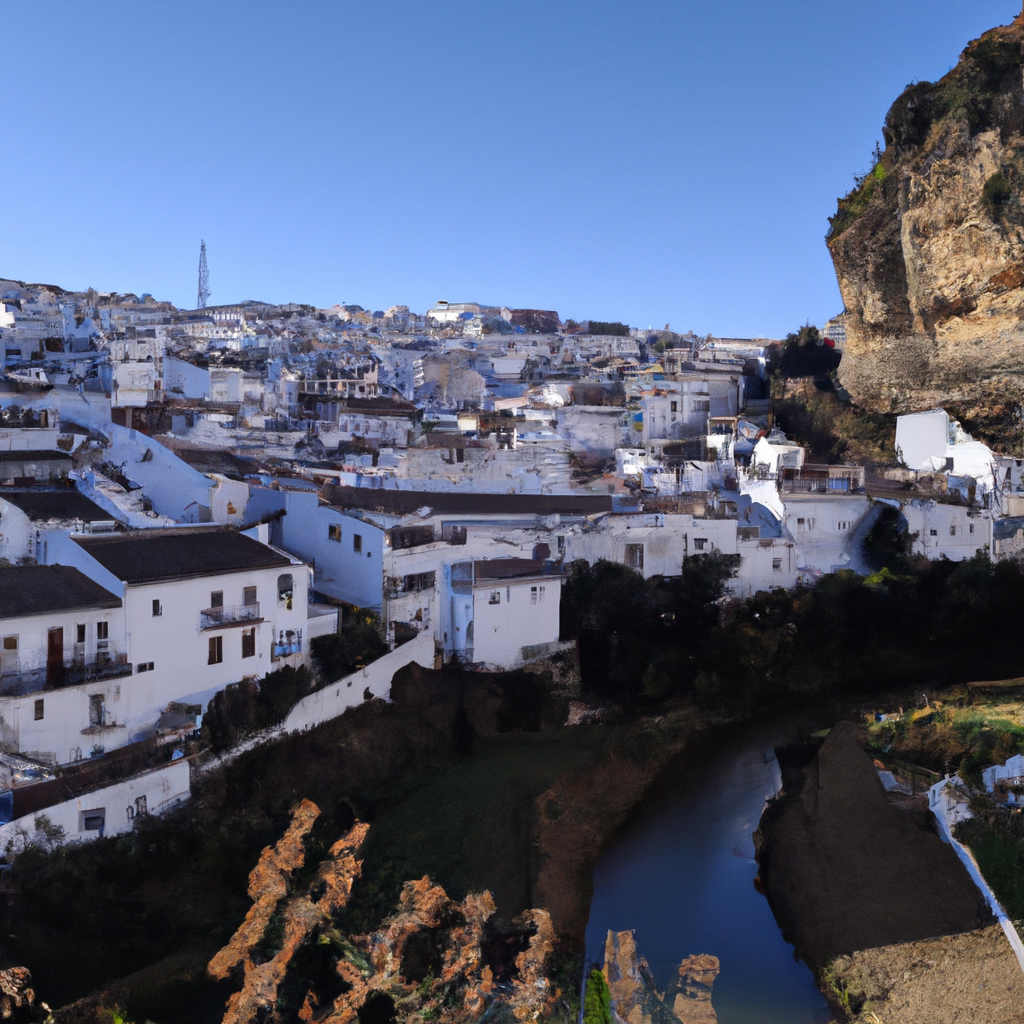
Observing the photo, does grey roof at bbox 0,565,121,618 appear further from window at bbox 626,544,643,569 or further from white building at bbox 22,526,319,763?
window at bbox 626,544,643,569

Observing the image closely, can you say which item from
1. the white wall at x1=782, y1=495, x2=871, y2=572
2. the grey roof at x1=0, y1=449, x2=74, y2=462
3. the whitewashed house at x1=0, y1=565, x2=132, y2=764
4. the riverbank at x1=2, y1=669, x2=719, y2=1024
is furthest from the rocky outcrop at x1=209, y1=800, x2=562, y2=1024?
the white wall at x1=782, y1=495, x2=871, y2=572

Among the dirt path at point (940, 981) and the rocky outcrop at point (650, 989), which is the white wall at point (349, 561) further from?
the dirt path at point (940, 981)

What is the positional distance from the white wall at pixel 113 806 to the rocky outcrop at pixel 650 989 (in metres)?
5.23

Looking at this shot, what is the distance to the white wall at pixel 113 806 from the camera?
9617 millimetres

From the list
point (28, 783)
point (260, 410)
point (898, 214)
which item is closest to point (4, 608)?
point (28, 783)

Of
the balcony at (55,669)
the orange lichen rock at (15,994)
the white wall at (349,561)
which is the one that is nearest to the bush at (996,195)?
the white wall at (349,561)

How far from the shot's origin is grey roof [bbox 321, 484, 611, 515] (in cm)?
1631

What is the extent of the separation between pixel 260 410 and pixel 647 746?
1259cm

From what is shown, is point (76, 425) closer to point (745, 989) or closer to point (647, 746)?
point (647, 746)

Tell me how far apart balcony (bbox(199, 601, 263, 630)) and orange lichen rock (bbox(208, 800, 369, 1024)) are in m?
2.49

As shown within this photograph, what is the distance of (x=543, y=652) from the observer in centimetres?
1541

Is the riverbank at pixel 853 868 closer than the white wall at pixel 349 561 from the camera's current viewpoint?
Yes

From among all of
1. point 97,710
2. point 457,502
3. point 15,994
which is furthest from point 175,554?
point 457,502

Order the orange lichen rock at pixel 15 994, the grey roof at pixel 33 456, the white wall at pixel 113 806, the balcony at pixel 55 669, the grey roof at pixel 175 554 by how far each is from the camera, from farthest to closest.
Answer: the grey roof at pixel 33 456, the grey roof at pixel 175 554, the balcony at pixel 55 669, the white wall at pixel 113 806, the orange lichen rock at pixel 15 994
